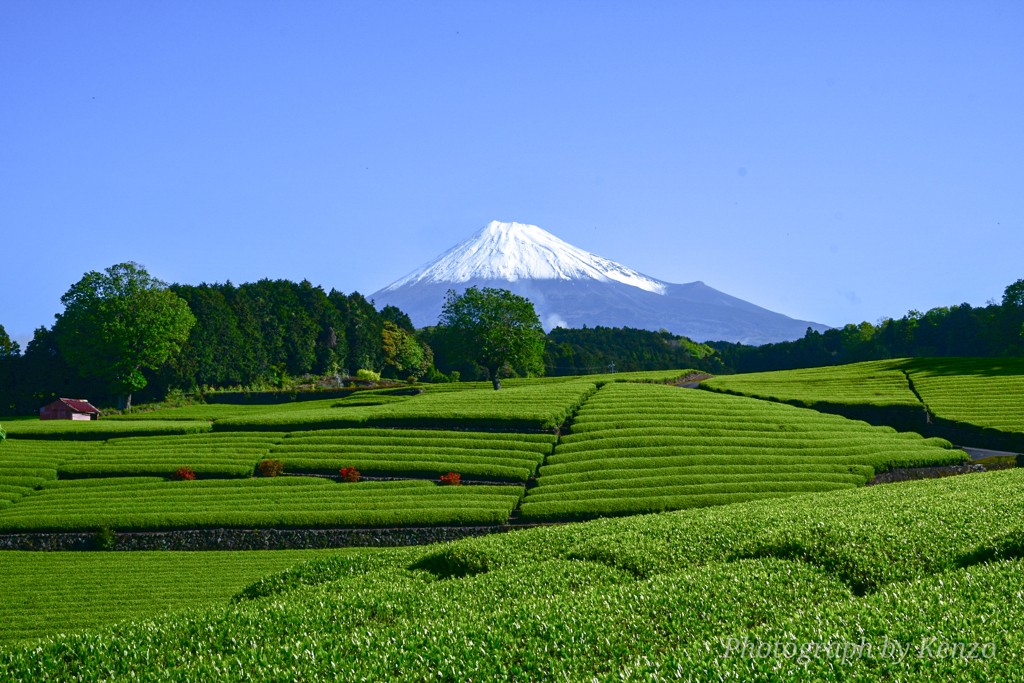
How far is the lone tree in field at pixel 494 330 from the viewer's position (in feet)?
244

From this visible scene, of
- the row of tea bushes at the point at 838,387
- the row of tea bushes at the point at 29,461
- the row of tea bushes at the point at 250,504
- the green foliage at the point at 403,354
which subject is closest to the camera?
the row of tea bushes at the point at 250,504

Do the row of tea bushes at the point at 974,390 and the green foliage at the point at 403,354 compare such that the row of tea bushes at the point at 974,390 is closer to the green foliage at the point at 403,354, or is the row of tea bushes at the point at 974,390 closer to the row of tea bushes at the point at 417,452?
the row of tea bushes at the point at 417,452

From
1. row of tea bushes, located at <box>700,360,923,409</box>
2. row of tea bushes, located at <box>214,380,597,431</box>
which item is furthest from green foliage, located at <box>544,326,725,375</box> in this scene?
row of tea bushes, located at <box>214,380,597,431</box>

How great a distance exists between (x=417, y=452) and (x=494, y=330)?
1468 inches

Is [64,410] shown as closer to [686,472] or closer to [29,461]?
[29,461]

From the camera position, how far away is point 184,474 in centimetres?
3484

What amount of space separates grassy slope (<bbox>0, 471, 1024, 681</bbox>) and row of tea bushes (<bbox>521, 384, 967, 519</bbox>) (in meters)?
13.1

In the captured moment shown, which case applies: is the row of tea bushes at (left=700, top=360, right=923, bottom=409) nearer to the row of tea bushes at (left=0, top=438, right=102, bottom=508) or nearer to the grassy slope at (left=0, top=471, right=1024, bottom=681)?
the grassy slope at (left=0, top=471, right=1024, bottom=681)

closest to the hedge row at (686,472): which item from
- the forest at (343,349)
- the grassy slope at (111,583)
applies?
the grassy slope at (111,583)

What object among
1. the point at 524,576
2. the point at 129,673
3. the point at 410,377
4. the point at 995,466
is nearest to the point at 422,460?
the point at 524,576

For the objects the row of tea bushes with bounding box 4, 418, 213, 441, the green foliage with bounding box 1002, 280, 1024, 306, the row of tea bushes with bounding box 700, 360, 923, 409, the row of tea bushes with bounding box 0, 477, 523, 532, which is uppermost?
the green foliage with bounding box 1002, 280, 1024, 306

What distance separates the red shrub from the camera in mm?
34750

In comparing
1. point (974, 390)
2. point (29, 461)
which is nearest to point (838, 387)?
point (974, 390)

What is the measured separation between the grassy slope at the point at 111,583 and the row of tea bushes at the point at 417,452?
856 cm
